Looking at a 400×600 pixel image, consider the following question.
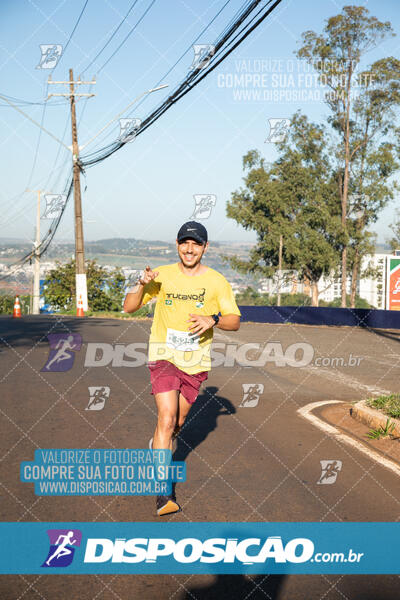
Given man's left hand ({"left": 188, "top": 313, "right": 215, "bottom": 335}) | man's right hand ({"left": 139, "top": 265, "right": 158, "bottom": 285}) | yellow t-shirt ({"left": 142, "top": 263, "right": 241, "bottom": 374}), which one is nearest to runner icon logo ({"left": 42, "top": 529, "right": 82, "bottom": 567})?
yellow t-shirt ({"left": 142, "top": 263, "right": 241, "bottom": 374})

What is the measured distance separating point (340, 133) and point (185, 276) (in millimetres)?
46865

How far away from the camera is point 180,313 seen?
4754 mm

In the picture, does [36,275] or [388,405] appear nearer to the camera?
[388,405]

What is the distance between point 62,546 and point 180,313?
180cm

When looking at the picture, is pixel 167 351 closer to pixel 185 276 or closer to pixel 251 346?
pixel 185 276

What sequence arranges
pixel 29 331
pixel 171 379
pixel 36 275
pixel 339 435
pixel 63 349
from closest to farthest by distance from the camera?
1. pixel 171 379
2. pixel 339 435
3. pixel 63 349
4. pixel 29 331
5. pixel 36 275

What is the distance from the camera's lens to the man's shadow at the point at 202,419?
6182 millimetres

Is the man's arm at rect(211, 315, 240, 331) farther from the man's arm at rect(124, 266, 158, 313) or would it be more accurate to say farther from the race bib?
the man's arm at rect(124, 266, 158, 313)

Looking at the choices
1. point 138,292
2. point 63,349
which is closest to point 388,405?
point 138,292

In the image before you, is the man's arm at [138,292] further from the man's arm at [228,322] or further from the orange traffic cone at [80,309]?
the orange traffic cone at [80,309]

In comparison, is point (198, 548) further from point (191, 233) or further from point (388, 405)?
point (388, 405)

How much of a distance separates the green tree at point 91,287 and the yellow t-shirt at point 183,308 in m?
39.0

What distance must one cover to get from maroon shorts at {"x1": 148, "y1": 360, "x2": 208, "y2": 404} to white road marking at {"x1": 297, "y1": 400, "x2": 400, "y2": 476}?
1979mm

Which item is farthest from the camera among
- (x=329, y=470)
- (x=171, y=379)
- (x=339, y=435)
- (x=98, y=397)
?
(x=98, y=397)
